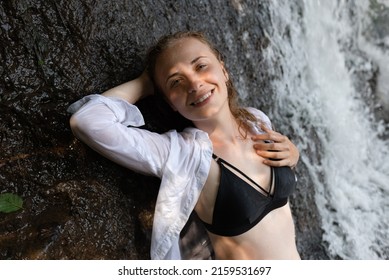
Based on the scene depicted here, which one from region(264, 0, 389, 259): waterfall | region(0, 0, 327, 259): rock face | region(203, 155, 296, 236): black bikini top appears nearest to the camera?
region(0, 0, 327, 259): rock face

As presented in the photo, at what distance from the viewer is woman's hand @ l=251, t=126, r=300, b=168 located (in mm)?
2164

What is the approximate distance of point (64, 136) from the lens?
6.29 feet

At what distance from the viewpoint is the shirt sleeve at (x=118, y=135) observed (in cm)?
171

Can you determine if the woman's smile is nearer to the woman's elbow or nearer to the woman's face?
the woman's face

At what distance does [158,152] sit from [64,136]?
45cm

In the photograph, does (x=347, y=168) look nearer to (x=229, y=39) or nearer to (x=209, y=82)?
(x=229, y=39)

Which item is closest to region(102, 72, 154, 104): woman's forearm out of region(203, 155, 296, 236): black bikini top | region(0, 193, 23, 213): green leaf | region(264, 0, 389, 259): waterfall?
region(203, 155, 296, 236): black bikini top


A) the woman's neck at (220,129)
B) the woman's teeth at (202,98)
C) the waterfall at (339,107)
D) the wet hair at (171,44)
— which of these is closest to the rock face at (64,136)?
the wet hair at (171,44)

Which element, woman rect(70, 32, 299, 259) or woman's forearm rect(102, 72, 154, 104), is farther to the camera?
woman's forearm rect(102, 72, 154, 104)

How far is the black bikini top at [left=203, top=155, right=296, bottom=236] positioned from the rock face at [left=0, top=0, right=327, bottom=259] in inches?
13.7

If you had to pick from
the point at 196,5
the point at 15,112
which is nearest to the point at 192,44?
the point at 196,5

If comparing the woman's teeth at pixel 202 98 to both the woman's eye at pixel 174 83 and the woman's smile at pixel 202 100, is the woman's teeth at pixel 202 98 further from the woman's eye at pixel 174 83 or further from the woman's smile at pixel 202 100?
the woman's eye at pixel 174 83

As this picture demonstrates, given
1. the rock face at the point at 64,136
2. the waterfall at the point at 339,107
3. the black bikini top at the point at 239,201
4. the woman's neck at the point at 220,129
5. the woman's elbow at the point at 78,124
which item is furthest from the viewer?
the waterfall at the point at 339,107

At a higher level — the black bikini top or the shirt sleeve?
the shirt sleeve
